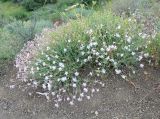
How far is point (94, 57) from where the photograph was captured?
4488mm

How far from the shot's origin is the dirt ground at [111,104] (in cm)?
424

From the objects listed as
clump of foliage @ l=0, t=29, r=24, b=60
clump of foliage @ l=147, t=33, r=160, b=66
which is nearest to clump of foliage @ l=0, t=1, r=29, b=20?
clump of foliage @ l=0, t=29, r=24, b=60

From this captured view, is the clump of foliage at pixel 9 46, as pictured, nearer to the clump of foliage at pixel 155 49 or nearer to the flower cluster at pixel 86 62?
the flower cluster at pixel 86 62

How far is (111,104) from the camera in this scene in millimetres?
4336

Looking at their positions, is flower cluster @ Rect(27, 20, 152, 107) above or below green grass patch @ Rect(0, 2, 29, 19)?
above

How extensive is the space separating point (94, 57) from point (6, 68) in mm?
1456

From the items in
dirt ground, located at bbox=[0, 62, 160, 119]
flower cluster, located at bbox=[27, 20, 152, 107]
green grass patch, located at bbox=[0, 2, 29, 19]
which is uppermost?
flower cluster, located at bbox=[27, 20, 152, 107]

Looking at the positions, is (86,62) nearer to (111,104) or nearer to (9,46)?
(111,104)

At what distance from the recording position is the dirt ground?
13.9 ft

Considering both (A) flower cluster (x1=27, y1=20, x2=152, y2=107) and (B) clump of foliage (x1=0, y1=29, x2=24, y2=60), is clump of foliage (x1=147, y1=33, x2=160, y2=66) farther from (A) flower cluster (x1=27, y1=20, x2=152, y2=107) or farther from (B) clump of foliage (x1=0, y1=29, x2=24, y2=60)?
(B) clump of foliage (x1=0, y1=29, x2=24, y2=60)

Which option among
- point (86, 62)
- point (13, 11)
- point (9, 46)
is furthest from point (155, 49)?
point (13, 11)

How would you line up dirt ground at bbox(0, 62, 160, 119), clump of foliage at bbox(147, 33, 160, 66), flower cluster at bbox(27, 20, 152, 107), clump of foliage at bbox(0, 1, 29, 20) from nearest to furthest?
dirt ground at bbox(0, 62, 160, 119)
flower cluster at bbox(27, 20, 152, 107)
clump of foliage at bbox(147, 33, 160, 66)
clump of foliage at bbox(0, 1, 29, 20)

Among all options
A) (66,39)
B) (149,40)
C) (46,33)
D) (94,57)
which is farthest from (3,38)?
(149,40)

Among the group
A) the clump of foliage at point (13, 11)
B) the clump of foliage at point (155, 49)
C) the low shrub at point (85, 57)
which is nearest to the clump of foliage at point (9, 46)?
the low shrub at point (85, 57)
